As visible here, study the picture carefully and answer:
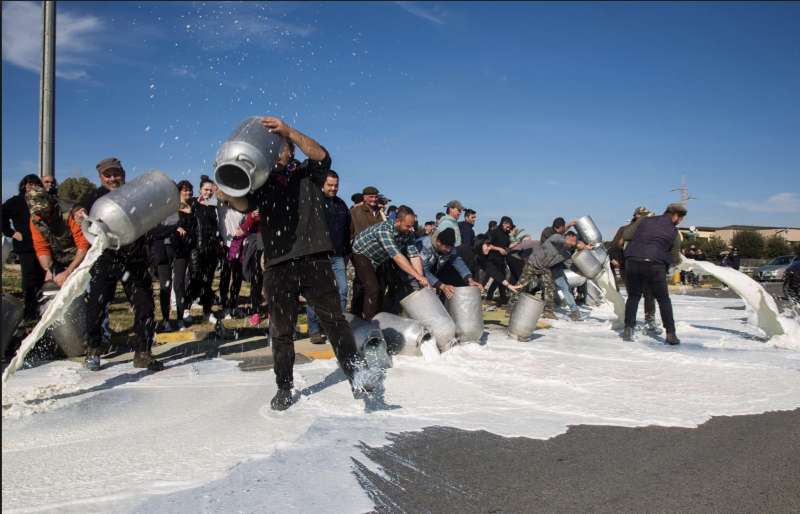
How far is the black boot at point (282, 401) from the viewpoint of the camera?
4094mm

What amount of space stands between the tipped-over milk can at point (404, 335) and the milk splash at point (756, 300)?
4015 millimetres

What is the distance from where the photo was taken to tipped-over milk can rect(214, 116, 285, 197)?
3760 mm

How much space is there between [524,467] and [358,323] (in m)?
3.06

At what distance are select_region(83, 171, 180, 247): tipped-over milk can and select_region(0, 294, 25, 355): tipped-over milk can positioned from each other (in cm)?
152

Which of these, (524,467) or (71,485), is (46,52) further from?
(524,467)

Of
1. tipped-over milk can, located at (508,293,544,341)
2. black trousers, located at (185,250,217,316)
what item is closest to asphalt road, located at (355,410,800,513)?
tipped-over milk can, located at (508,293,544,341)

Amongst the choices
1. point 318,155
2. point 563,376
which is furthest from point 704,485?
point 318,155

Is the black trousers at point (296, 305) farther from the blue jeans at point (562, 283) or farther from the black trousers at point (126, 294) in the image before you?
the blue jeans at point (562, 283)

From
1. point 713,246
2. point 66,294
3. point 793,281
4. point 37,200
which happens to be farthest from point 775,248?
point 66,294

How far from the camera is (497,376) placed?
17.6ft

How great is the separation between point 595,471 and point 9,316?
15.8 ft

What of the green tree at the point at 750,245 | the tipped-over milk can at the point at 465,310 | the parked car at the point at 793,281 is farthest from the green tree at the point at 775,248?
the tipped-over milk can at the point at 465,310

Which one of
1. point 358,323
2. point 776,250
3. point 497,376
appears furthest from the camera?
point 776,250

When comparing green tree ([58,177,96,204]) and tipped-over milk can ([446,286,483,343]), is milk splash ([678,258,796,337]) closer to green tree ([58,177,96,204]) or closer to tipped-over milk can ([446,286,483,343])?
tipped-over milk can ([446,286,483,343])
